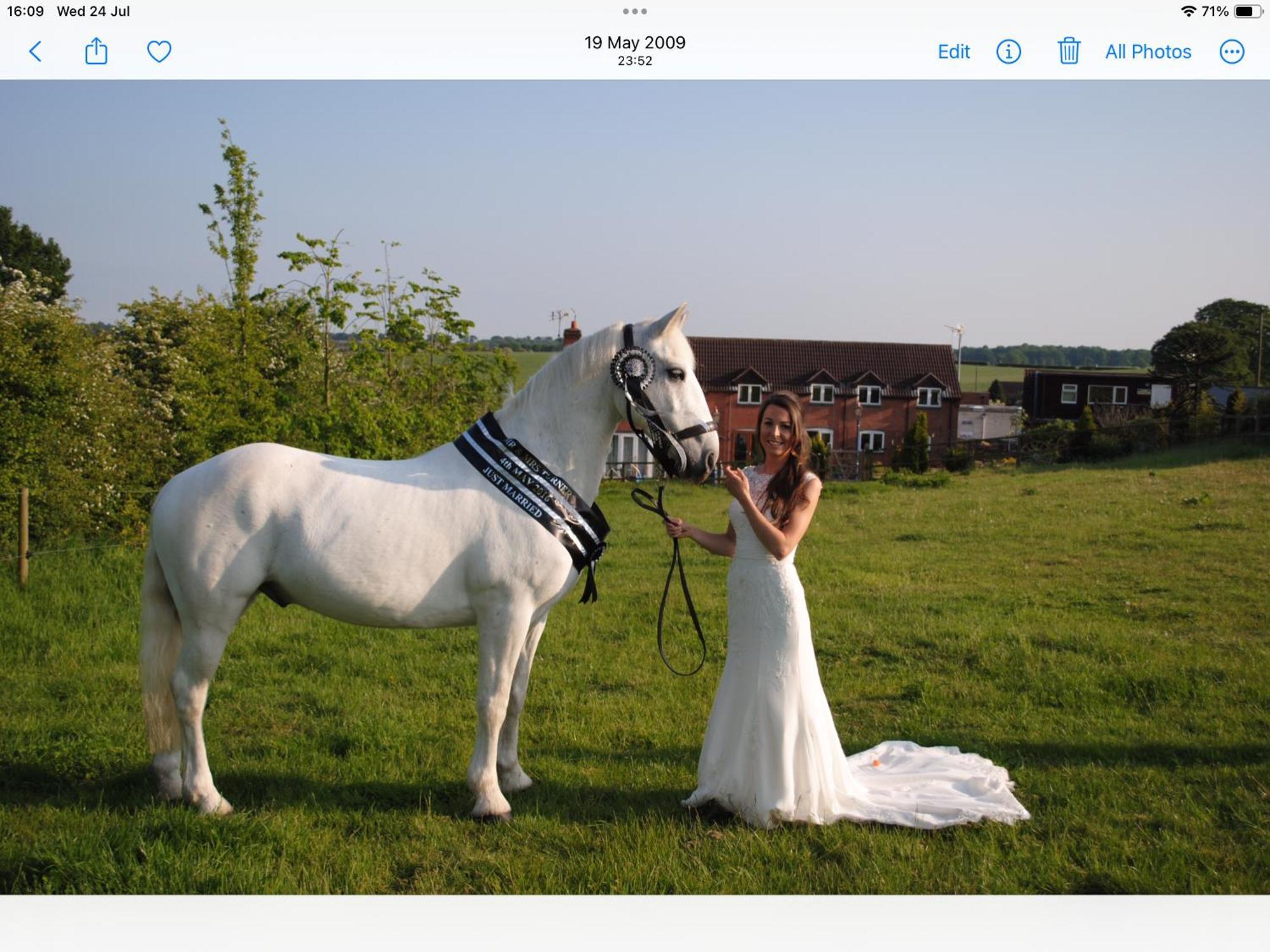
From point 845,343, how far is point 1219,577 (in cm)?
3042

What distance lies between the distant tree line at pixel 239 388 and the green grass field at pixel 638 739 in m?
1.60

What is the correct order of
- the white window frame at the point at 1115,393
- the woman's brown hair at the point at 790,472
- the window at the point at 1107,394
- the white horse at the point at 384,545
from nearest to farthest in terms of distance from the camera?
the white horse at the point at 384,545, the woman's brown hair at the point at 790,472, the white window frame at the point at 1115,393, the window at the point at 1107,394

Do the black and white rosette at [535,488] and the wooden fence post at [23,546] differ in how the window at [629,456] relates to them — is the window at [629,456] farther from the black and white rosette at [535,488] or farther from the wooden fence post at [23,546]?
the black and white rosette at [535,488]

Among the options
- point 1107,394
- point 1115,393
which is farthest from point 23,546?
point 1107,394

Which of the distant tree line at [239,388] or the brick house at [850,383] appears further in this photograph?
the brick house at [850,383]

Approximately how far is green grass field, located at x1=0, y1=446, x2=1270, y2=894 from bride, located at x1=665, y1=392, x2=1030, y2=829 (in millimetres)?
135

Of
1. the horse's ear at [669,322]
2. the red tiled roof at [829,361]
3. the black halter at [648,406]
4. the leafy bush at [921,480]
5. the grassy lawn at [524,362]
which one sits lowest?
the leafy bush at [921,480]

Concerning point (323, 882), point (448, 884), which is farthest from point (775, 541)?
point (323, 882)

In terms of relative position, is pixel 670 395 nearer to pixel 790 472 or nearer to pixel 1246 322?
pixel 790 472

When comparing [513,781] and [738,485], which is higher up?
[738,485]

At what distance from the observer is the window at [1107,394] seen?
28.0m

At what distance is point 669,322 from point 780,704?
5.99ft

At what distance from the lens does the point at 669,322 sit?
402cm

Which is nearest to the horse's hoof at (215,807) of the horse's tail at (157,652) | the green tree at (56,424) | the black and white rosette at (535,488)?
the horse's tail at (157,652)
